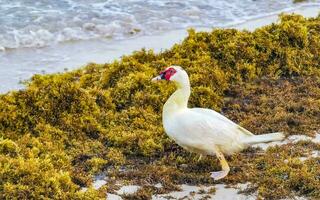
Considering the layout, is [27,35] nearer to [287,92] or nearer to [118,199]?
[287,92]

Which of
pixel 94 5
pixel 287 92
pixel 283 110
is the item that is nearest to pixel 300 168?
pixel 283 110

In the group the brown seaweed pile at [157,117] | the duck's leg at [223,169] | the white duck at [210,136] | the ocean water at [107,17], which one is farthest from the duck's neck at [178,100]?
the ocean water at [107,17]

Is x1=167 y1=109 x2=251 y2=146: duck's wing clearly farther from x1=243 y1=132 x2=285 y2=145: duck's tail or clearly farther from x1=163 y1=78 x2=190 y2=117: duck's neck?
x1=163 y1=78 x2=190 y2=117: duck's neck

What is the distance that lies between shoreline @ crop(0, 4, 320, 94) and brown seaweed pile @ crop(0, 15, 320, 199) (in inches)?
35.6

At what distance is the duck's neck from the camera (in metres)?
5.85

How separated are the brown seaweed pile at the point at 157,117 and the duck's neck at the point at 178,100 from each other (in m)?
0.46

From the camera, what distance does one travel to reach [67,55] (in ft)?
33.0

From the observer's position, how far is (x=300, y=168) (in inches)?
218

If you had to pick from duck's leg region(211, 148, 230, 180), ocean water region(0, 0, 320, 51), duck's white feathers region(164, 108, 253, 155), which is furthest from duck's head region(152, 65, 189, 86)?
ocean water region(0, 0, 320, 51)

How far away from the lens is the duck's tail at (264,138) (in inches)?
216

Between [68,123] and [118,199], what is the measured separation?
1.56 meters

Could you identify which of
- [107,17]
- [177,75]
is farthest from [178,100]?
[107,17]

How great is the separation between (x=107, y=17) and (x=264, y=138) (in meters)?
7.30

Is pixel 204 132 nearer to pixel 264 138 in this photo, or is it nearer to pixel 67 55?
pixel 264 138
